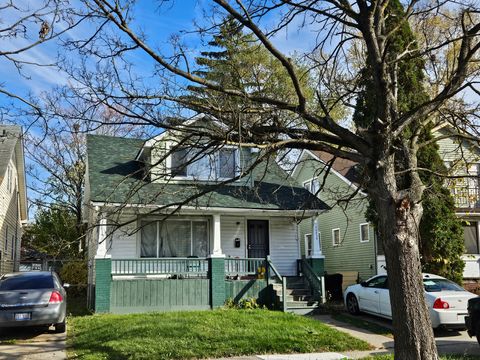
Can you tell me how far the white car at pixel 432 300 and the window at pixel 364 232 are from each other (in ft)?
27.2

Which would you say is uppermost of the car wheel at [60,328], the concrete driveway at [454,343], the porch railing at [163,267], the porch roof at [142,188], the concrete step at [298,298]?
the porch roof at [142,188]

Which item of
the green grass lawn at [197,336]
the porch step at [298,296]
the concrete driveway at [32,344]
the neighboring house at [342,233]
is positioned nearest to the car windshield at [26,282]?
the concrete driveway at [32,344]

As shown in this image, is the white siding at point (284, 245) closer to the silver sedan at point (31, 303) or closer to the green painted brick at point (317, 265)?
the green painted brick at point (317, 265)

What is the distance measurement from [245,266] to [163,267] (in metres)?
2.92

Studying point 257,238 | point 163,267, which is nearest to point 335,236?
point 257,238

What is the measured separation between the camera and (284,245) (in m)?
20.4

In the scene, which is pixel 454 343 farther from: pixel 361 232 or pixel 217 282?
pixel 361 232

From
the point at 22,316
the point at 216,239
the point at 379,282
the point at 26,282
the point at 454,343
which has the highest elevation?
the point at 216,239

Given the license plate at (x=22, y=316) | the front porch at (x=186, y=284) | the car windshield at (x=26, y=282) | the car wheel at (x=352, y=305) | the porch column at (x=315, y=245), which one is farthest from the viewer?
the porch column at (x=315, y=245)

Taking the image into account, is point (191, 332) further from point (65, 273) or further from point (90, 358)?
point (65, 273)

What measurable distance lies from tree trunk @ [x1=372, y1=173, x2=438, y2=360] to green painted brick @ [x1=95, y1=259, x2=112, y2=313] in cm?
1120

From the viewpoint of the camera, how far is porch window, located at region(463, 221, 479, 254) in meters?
25.7

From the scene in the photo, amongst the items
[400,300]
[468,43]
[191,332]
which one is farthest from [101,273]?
[468,43]

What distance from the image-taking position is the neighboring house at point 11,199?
2054 centimetres
